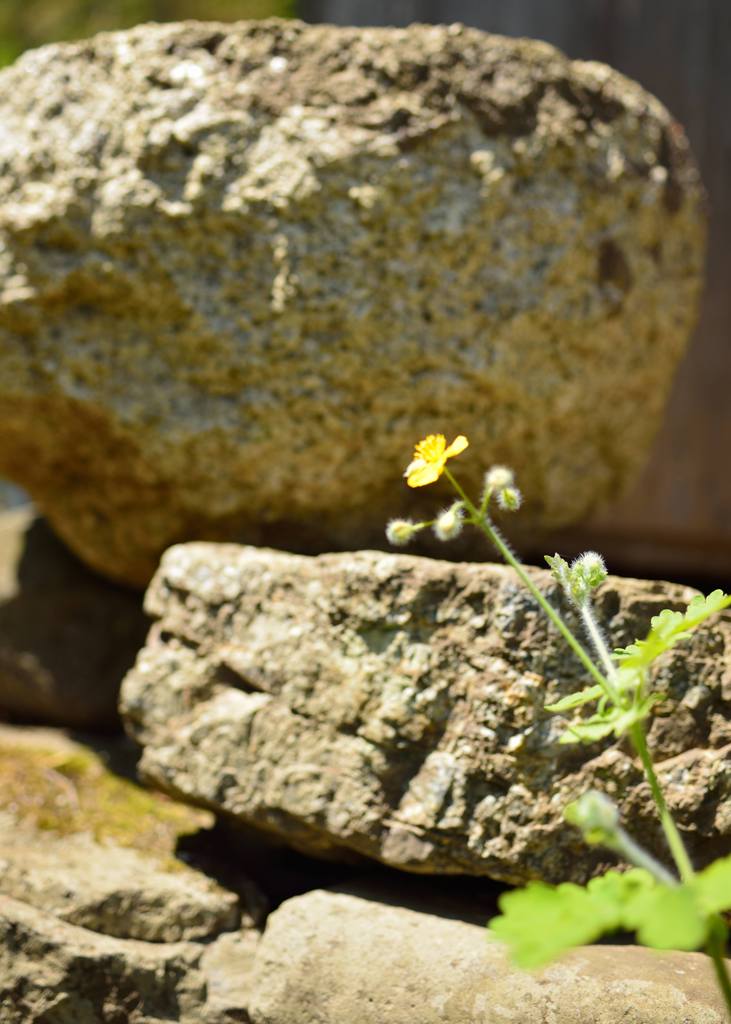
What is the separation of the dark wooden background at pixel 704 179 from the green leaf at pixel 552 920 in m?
3.09

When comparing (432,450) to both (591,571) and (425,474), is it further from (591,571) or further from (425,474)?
(591,571)

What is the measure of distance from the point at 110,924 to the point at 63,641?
3.23 feet

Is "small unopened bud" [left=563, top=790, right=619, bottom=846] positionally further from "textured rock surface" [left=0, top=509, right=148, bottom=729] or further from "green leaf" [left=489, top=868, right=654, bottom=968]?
"textured rock surface" [left=0, top=509, right=148, bottom=729]

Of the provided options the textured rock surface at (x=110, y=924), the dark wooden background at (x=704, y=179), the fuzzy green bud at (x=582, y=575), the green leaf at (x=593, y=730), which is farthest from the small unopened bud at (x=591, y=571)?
the dark wooden background at (x=704, y=179)

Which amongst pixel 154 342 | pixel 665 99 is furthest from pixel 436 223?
pixel 665 99

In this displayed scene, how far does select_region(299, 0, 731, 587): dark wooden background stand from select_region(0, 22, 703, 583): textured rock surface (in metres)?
1.89

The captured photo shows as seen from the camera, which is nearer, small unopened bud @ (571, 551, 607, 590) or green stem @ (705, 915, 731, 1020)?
green stem @ (705, 915, 731, 1020)

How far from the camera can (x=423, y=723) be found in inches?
63.0

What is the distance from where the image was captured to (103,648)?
2549mm

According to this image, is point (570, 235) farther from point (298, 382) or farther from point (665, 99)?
point (665, 99)

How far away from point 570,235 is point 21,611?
1527 mm

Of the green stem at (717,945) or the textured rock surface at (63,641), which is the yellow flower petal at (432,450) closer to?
the green stem at (717,945)

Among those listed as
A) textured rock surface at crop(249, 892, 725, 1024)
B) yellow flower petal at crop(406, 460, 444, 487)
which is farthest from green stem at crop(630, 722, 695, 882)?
textured rock surface at crop(249, 892, 725, 1024)

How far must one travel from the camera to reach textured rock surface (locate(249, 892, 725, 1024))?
54.9 inches
